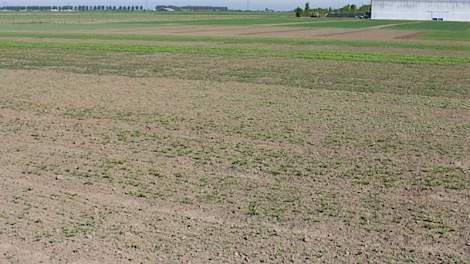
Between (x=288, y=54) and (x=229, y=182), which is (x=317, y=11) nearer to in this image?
(x=288, y=54)

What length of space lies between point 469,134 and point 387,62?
57.2 feet

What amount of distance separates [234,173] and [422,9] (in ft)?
395

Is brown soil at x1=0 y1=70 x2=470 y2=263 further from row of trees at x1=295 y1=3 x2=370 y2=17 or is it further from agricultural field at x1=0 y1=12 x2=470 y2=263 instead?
row of trees at x1=295 y1=3 x2=370 y2=17

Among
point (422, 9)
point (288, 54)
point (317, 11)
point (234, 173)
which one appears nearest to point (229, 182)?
point (234, 173)

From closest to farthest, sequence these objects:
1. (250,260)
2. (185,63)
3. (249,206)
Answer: (250,260), (249,206), (185,63)

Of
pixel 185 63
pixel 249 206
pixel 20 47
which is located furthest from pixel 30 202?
pixel 20 47

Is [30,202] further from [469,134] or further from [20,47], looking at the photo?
[20,47]

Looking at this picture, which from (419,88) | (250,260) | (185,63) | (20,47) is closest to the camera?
(250,260)

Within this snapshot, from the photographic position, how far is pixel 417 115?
15.0 meters

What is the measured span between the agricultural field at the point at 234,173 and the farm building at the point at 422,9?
350 feet

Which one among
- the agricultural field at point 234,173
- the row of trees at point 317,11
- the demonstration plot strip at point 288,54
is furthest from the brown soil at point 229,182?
the row of trees at point 317,11

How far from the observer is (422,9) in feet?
397

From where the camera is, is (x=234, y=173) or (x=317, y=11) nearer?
(x=234, y=173)

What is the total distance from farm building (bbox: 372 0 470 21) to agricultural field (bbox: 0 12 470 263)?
107 meters
